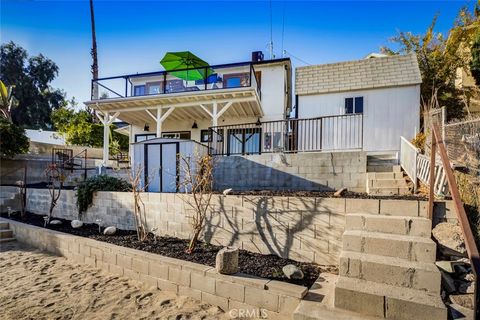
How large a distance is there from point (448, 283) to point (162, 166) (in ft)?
20.7

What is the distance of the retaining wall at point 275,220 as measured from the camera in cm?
350

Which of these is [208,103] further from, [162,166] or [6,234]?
[6,234]

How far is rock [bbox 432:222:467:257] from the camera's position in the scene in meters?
2.66

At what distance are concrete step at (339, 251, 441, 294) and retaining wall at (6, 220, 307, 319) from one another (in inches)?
22.8

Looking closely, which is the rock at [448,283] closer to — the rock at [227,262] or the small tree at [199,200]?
the rock at [227,262]

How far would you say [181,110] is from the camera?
10969 millimetres

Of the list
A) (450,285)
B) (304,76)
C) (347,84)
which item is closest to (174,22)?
(304,76)

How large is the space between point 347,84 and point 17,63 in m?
30.4

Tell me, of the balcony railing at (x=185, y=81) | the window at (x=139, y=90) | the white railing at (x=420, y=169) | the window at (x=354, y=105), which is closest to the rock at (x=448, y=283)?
the white railing at (x=420, y=169)

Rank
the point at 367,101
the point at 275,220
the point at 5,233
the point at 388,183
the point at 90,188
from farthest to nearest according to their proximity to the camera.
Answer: the point at 367,101 < the point at 90,188 < the point at 5,233 < the point at 388,183 < the point at 275,220

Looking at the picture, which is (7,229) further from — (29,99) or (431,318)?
(29,99)

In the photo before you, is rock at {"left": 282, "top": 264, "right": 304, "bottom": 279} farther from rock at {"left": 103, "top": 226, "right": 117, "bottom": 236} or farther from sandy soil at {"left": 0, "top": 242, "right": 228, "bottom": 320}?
rock at {"left": 103, "top": 226, "right": 117, "bottom": 236}

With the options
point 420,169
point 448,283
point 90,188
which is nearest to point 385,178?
point 420,169

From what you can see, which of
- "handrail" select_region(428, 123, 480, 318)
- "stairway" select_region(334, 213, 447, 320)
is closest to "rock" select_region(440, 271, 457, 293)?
"stairway" select_region(334, 213, 447, 320)
